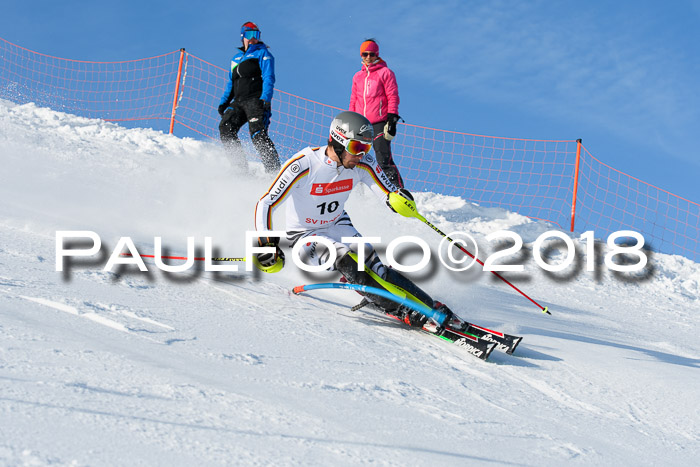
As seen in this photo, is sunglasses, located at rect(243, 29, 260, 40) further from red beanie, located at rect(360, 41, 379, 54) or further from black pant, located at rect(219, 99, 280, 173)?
red beanie, located at rect(360, 41, 379, 54)

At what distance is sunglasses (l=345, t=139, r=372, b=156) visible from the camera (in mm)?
4223

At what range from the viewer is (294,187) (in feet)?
14.1

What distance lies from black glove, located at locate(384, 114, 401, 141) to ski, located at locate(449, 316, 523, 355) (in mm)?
3402

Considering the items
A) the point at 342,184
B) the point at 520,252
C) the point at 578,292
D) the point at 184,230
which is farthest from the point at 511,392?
the point at 520,252

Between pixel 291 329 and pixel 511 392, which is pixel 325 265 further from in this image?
pixel 511 392

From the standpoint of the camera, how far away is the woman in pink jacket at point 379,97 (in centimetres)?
721

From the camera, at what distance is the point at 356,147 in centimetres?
424

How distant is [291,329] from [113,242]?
2.10 meters

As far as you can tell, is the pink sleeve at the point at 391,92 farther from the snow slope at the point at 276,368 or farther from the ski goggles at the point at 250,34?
the snow slope at the point at 276,368

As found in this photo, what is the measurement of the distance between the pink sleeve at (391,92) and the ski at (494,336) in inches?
146

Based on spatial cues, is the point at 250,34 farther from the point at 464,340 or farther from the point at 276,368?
the point at 276,368

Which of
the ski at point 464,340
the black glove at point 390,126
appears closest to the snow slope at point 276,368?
the ski at point 464,340

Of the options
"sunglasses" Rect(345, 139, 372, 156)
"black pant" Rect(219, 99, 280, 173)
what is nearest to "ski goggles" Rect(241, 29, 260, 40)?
"black pant" Rect(219, 99, 280, 173)

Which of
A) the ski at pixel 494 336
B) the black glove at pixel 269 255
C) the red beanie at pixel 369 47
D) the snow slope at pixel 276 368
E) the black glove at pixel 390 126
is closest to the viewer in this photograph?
the snow slope at pixel 276 368
